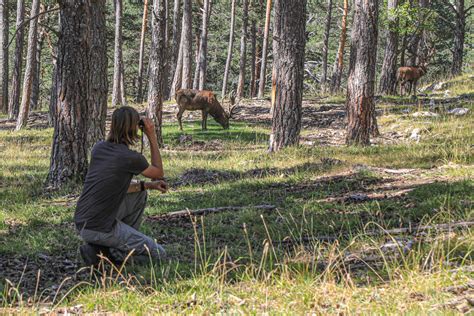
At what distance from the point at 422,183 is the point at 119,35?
23.4m

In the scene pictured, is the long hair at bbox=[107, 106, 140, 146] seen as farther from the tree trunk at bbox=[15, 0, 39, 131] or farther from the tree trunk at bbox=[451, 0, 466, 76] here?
the tree trunk at bbox=[451, 0, 466, 76]

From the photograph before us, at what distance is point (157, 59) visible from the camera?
647 inches

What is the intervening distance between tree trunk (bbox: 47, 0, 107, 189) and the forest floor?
568 mm

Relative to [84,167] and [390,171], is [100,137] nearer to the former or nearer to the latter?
[84,167]

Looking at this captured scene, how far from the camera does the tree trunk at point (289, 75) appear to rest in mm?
13727

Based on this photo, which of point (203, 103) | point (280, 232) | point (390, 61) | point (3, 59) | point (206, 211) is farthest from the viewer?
point (3, 59)

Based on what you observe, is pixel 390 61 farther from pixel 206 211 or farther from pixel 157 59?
pixel 206 211

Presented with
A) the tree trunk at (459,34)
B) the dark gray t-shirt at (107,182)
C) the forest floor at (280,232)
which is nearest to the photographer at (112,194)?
the dark gray t-shirt at (107,182)

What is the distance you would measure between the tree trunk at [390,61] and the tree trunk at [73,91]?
14.8 meters

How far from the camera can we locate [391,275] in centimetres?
500

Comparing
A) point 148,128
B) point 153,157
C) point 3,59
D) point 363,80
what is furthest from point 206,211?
point 3,59

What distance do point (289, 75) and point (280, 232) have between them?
23.0ft

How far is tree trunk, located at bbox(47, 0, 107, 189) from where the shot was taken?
10703 millimetres

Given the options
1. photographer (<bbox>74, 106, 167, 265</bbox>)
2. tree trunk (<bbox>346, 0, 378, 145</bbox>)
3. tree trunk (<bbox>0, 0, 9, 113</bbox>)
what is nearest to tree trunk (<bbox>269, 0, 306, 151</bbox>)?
tree trunk (<bbox>346, 0, 378, 145</bbox>)
